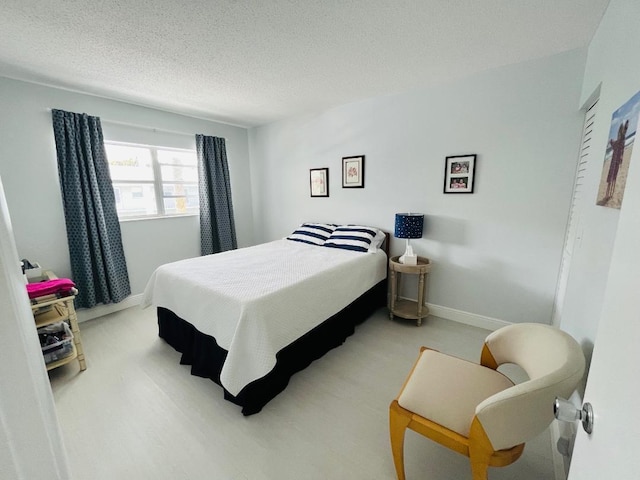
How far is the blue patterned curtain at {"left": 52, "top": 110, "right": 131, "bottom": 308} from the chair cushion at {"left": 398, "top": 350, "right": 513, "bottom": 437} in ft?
10.6

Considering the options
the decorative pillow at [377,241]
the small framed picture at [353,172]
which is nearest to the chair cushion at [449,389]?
the decorative pillow at [377,241]

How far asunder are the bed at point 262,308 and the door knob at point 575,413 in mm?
1369

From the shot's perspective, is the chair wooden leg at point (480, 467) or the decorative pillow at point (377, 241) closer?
the chair wooden leg at point (480, 467)

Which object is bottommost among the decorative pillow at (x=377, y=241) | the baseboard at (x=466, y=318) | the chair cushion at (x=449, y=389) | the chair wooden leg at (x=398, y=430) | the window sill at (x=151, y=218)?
the baseboard at (x=466, y=318)

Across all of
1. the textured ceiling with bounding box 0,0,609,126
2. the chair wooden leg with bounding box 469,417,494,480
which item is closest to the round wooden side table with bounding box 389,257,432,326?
the chair wooden leg with bounding box 469,417,494,480

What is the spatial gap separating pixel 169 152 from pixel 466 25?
11.4 feet

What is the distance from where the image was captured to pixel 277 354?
70.4 inches

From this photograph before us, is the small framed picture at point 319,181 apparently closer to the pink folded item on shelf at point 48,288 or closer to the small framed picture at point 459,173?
the small framed picture at point 459,173

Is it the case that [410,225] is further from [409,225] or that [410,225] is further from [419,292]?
[419,292]

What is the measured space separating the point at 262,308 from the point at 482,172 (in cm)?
228

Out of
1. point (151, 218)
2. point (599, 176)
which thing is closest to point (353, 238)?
point (599, 176)

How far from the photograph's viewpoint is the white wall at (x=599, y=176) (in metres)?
1.09

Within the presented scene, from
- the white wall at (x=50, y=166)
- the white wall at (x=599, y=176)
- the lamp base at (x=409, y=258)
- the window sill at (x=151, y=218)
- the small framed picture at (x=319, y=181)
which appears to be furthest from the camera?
the small framed picture at (x=319, y=181)

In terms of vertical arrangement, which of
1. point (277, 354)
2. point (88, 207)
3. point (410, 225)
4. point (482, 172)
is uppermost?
point (482, 172)
